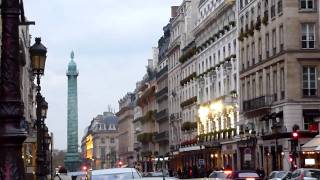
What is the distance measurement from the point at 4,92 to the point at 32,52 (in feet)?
40.0

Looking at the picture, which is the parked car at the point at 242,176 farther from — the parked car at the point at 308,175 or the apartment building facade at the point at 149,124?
the apartment building facade at the point at 149,124

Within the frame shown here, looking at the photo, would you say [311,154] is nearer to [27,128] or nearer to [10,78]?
[27,128]

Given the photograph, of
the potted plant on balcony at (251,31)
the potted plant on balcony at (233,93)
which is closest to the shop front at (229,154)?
the potted plant on balcony at (233,93)

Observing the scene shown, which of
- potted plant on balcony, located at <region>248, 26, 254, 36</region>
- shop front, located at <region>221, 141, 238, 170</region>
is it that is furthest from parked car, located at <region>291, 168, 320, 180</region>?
shop front, located at <region>221, 141, 238, 170</region>

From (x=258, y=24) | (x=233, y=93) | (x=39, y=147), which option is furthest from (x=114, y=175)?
(x=233, y=93)

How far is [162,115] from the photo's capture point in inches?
5281

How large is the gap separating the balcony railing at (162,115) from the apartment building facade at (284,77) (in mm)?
57102

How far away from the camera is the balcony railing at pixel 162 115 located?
431ft

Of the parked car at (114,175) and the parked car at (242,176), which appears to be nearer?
the parked car at (114,175)

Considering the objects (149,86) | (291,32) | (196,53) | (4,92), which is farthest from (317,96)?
(149,86)

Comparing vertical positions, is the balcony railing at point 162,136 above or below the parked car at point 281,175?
above

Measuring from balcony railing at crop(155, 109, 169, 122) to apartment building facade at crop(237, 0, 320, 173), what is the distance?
2248 inches

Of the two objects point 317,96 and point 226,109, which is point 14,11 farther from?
point 226,109

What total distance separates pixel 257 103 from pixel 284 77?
24.8 feet
